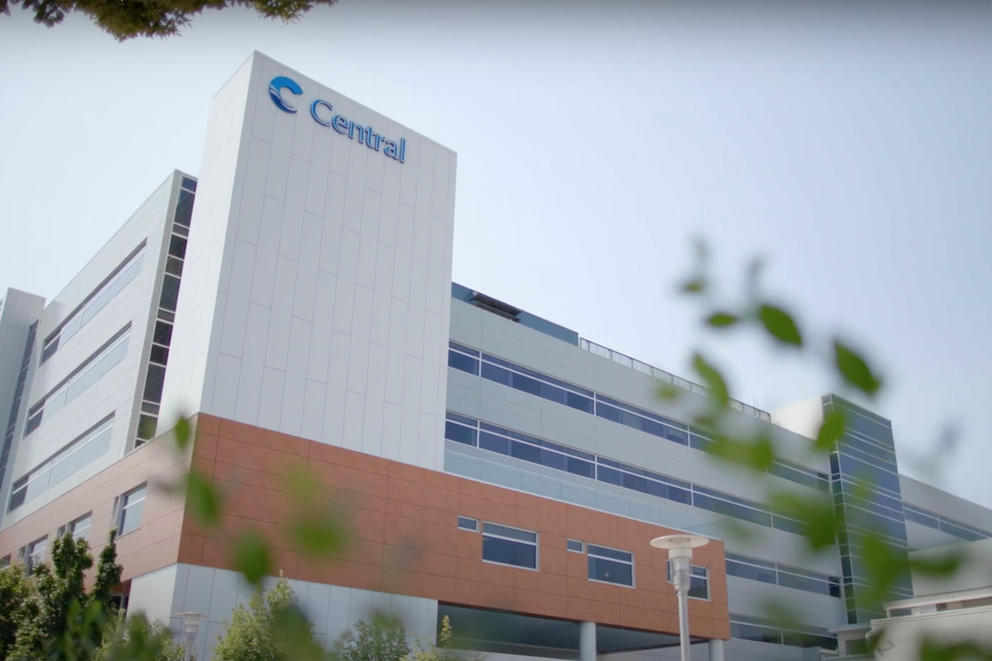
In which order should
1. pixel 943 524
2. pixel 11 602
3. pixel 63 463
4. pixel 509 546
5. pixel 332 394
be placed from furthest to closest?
1. pixel 63 463
2. pixel 509 546
3. pixel 332 394
4. pixel 11 602
5. pixel 943 524

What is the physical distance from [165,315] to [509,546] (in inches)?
466

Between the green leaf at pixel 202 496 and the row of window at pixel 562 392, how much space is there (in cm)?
3029

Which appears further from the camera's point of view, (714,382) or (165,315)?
(165,315)

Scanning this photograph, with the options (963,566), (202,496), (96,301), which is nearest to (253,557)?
(202,496)

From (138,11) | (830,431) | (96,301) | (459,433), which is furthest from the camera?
(96,301)

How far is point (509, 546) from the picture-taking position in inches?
1104

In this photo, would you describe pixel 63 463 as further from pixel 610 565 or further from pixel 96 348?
pixel 610 565

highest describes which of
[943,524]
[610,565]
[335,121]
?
[335,121]

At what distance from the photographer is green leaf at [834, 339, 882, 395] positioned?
1281 millimetres

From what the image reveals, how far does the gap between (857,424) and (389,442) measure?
26.1 meters

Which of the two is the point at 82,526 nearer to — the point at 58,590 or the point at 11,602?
the point at 11,602

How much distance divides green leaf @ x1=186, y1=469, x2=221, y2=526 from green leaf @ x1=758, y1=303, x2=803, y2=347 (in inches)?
32.3

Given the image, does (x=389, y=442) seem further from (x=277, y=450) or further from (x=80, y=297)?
(x=80, y=297)

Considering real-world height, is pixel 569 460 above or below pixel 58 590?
above
